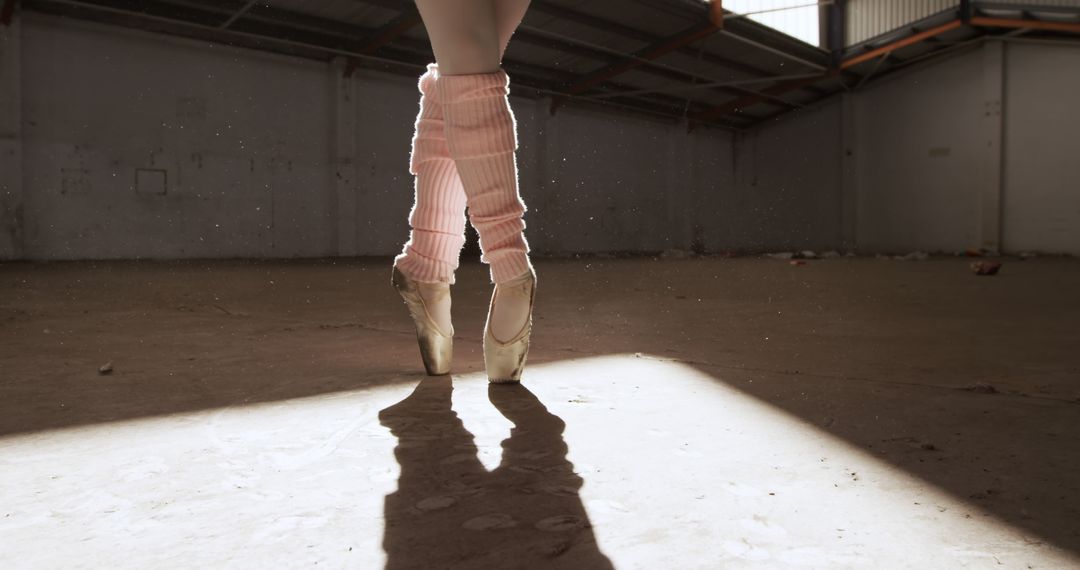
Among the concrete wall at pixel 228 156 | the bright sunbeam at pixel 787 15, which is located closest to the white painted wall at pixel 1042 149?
the bright sunbeam at pixel 787 15

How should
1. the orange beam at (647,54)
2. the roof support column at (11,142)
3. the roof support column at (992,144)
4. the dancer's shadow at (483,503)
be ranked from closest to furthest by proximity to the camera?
the dancer's shadow at (483,503)
the roof support column at (11,142)
the orange beam at (647,54)
the roof support column at (992,144)

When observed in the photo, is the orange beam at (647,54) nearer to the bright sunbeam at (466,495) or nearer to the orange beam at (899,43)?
the orange beam at (899,43)

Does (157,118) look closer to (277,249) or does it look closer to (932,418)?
(277,249)

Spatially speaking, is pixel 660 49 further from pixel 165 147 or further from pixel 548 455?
pixel 548 455

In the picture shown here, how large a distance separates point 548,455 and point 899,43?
12.7 meters

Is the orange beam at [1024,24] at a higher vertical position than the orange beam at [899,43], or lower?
lower

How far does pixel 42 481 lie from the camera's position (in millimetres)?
695

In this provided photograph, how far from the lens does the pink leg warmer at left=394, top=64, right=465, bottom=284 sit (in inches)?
52.2

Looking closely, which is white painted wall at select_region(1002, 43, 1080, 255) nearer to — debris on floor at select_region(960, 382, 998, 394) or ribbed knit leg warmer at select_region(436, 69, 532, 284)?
debris on floor at select_region(960, 382, 998, 394)

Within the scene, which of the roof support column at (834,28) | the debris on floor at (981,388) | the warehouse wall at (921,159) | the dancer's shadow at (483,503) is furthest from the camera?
the roof support column at (834,28)

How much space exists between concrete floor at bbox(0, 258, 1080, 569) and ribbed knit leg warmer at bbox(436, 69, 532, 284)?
224mm

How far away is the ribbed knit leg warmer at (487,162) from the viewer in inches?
46.8

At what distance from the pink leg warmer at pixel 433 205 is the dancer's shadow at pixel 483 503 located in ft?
1.40

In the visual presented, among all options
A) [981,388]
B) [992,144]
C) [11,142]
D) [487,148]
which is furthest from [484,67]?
[992,144]
